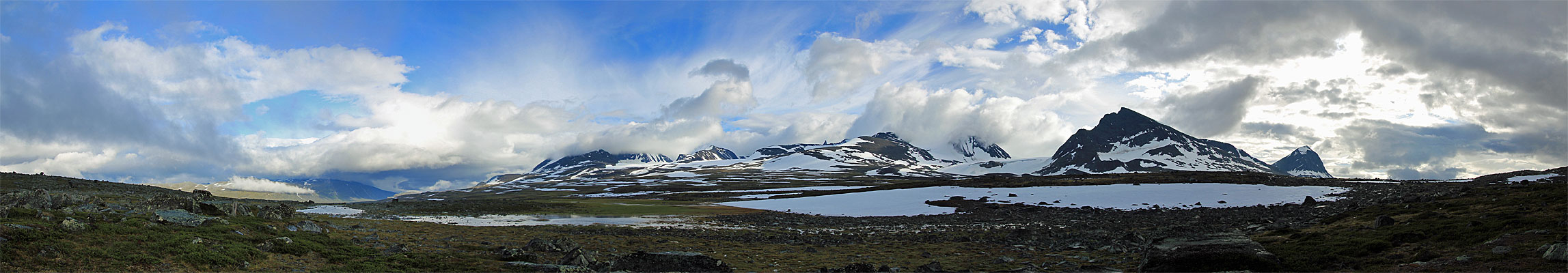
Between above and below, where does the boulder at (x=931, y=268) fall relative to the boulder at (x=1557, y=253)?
below

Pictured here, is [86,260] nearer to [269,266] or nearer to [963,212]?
[269,266]

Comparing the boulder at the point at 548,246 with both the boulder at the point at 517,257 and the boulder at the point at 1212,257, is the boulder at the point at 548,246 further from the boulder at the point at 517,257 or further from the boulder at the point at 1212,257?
the boulder at the point at 1212,257

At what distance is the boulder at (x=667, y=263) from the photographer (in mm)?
18453

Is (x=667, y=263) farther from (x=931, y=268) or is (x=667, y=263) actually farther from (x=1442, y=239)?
(x=1442, y=239)

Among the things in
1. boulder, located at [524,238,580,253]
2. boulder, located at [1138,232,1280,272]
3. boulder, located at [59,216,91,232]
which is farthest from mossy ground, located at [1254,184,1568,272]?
boulder, located at [59,216,91,232]

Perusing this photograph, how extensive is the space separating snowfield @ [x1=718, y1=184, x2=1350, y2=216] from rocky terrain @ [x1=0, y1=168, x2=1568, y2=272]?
1813 centimetres

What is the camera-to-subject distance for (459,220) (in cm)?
4700

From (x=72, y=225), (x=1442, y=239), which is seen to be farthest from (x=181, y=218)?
(x=1442, y=239)

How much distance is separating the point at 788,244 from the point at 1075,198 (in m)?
48.1

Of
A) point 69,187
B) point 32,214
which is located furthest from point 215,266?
point 69,187

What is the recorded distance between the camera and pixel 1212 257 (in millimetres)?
16219

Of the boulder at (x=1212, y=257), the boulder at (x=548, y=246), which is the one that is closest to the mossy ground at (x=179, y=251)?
the boulder at (x=548, y=246)

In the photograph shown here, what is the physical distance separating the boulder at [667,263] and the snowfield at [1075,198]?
43209 mm

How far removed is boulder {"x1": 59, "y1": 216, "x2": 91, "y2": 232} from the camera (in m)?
15.4
